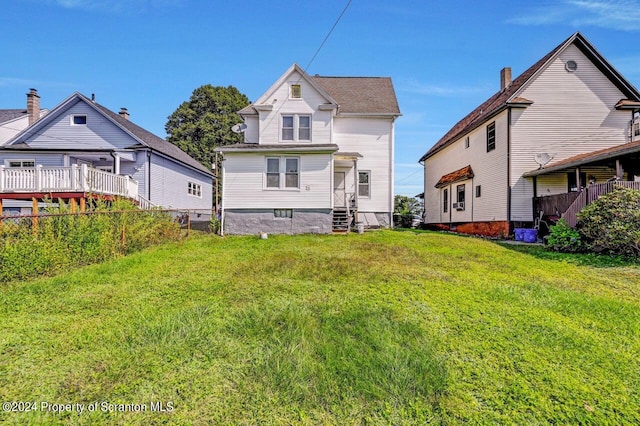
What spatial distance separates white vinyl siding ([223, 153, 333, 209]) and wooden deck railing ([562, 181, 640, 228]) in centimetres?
887

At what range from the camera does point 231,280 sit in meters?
6.35

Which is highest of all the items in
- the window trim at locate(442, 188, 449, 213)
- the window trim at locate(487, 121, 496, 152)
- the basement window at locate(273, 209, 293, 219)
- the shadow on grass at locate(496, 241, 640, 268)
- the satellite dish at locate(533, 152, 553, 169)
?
the window trim at locate(487, 121, 496, 152)

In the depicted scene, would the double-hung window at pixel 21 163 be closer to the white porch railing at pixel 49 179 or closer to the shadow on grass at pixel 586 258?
the white porch railing at pixel 49 179

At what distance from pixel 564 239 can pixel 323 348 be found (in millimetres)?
10249

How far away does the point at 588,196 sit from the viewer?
10539mm

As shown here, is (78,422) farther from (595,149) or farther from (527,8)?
(595,149)

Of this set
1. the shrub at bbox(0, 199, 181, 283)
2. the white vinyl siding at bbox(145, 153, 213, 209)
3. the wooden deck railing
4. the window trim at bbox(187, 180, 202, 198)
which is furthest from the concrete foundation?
the window trim at bbox(187, 180, 202, 198)

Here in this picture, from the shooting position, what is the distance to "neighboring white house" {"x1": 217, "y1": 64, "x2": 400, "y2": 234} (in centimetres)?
1422

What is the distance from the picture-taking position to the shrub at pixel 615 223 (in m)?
8.80

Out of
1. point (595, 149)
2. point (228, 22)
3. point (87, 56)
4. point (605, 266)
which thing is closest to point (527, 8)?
point (595, 149)

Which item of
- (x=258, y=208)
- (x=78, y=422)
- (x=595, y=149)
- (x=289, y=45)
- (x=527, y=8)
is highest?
(x=527, y=8)

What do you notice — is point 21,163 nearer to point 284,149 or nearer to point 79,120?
point 79,120

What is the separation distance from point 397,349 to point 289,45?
37.1 ft

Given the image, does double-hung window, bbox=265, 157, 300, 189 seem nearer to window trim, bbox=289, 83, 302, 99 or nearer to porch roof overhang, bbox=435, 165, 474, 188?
window trim, bbox=289, 83, 302, 99
